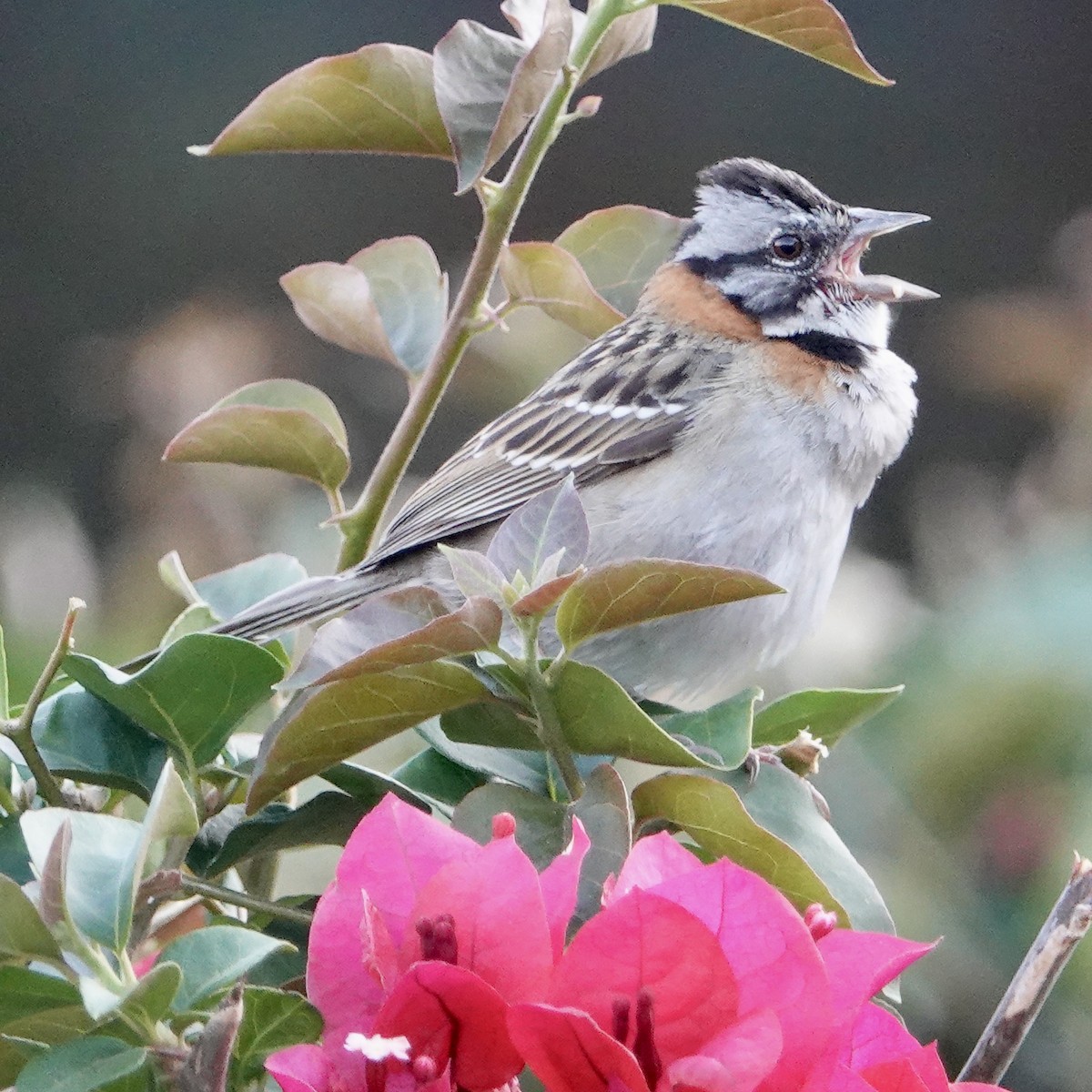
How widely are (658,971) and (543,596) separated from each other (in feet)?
0.56

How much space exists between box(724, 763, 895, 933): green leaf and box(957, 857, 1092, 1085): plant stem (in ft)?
0.21

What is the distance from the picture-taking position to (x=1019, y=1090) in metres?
2.00

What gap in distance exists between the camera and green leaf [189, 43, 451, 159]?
933 mm

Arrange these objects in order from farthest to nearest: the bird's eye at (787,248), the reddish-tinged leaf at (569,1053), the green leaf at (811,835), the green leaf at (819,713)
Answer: the bird's eye at (787,248) < the green leaf at (819,713) < the green leaf at (811,835) < the reddish-tinged leaf at (569,1053)

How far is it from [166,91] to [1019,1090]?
2.67 m

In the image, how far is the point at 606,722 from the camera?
0.67 metres

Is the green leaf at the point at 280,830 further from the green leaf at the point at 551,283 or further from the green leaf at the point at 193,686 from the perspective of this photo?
the green leaf at the point at 551,283

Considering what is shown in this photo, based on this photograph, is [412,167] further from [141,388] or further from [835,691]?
[835,691]

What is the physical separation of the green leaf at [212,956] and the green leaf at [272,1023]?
0.02 m

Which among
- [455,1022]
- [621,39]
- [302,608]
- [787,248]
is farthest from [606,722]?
[787,248]

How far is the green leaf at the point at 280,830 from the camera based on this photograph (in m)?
0.78

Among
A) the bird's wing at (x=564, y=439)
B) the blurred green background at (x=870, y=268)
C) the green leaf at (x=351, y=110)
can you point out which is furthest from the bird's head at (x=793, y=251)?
the green leaf at (x=351, y=110)

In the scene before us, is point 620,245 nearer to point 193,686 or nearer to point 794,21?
point 794,21

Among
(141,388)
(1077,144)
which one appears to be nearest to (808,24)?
(141,388)
